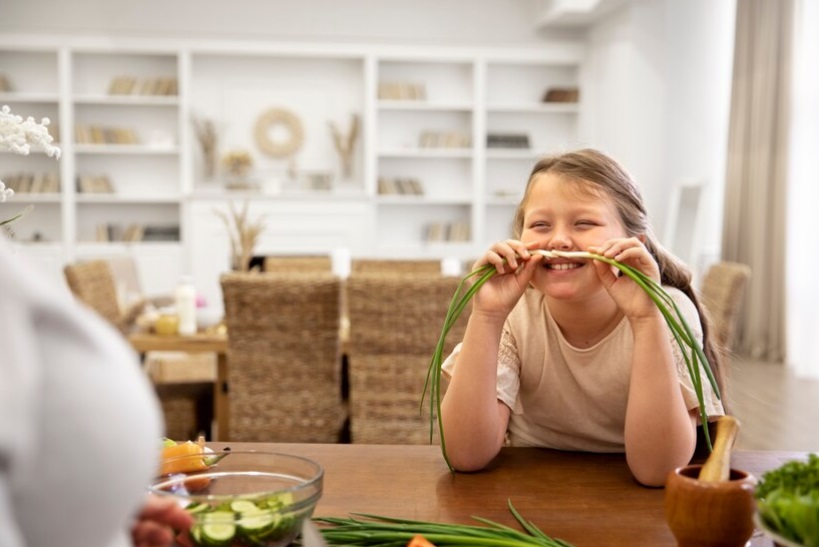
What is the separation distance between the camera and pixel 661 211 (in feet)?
24.1

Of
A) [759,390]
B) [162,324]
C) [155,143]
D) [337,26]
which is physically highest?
[337,26]

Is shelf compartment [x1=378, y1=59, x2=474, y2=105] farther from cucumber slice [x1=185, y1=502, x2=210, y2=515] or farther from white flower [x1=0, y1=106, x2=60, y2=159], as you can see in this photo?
cucumber slice [x1=185, y1=502, x2=210, y2=515]

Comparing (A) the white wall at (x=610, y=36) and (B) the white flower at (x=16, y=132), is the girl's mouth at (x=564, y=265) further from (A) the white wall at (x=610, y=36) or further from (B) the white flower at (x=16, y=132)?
(A) the white wall at (x=610, y=36)

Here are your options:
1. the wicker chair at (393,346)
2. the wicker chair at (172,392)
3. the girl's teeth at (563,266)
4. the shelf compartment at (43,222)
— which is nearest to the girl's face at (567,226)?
the girl's teeth at (563,266)

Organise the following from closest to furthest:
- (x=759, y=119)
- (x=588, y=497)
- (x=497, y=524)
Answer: (x=497, y=524) → (x=588, y=497) → (x=759, y=119)

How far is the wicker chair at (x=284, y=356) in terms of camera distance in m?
2.92

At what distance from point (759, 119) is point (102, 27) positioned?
5.71 meters

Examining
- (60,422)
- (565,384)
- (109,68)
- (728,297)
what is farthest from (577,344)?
(109,68)

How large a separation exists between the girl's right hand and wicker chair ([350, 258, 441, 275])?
9.87ft

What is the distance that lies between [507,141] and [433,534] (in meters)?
7.30

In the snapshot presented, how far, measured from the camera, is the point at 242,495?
0.81 metres

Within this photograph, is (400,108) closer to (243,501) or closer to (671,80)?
(671,80)

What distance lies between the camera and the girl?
1235 millimetres

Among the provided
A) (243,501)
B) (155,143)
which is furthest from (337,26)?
(243,501)
